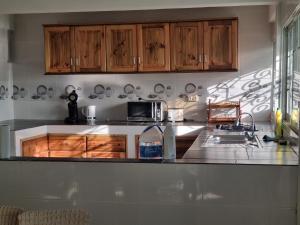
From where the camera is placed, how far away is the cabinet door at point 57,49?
5762 mm

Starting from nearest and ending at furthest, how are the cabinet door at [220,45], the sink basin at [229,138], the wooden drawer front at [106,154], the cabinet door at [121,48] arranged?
the sink basin at [229,138] → the cabinet door at [220,45] → the wooden drawer front at [106,154] → the cabinet door at [121,48]

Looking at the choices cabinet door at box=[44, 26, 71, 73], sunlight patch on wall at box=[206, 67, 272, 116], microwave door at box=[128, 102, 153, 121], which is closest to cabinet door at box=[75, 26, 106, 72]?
cabinet door at box=[44, 26, 71, 73]

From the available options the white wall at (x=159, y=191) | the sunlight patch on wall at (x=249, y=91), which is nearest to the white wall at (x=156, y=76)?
the sunlight patch on wall at (x=249, y=91)

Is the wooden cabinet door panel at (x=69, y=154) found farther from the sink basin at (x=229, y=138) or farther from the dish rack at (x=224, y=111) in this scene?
the sink basin at (x=229, y=138)

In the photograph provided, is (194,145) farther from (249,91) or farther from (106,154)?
(249,91)

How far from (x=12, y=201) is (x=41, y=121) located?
325 centimetres

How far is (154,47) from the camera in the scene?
219 inches

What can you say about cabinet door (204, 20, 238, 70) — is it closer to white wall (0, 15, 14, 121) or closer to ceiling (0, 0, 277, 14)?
ceiling (0, 0, 277, 14)

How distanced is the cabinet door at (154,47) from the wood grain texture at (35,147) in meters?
1.50

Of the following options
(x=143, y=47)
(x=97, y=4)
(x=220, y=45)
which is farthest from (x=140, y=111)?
(x=97, y=4)

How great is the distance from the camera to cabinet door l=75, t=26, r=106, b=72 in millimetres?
5684

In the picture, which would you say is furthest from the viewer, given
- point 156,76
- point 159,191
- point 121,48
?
point 156,76

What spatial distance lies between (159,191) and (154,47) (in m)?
3.08

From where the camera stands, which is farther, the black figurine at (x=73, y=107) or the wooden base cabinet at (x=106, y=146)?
the black figurine at (x=73, y=107)
